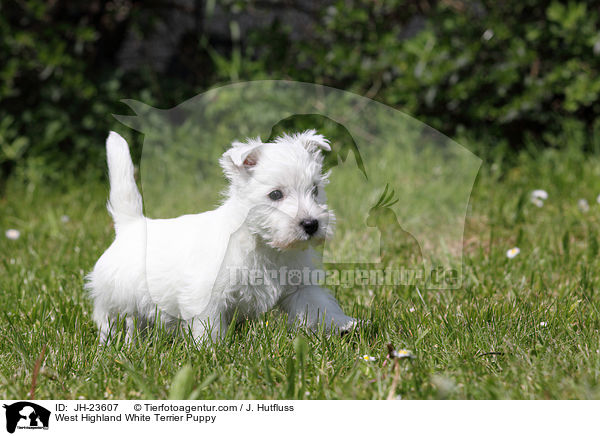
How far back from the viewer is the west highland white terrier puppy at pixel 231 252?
94.7 inches

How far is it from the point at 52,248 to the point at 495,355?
10.4ft

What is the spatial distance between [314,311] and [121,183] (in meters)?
1.10

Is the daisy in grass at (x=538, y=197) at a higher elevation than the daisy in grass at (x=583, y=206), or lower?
higher

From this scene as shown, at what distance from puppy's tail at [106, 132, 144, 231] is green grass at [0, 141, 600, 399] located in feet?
1.95

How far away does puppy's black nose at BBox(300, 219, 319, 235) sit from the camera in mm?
2363

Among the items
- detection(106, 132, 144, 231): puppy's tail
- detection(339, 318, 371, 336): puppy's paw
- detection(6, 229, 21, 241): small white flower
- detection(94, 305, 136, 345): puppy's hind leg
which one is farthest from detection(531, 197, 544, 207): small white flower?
detection(6, 229, 21, 241): small white flower

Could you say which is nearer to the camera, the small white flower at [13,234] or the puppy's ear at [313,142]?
the puppy's ear at [313,142]

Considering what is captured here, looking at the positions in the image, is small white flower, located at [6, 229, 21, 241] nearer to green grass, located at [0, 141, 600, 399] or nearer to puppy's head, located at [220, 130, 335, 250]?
green grass, located at [0, 141, 600, 399]

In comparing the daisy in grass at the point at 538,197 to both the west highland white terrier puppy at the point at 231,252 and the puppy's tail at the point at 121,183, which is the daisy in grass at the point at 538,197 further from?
the puppy's tail at the point at 121,183

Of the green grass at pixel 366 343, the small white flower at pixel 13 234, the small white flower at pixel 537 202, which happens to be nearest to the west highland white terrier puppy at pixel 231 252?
the green grass at pixel 366 343
